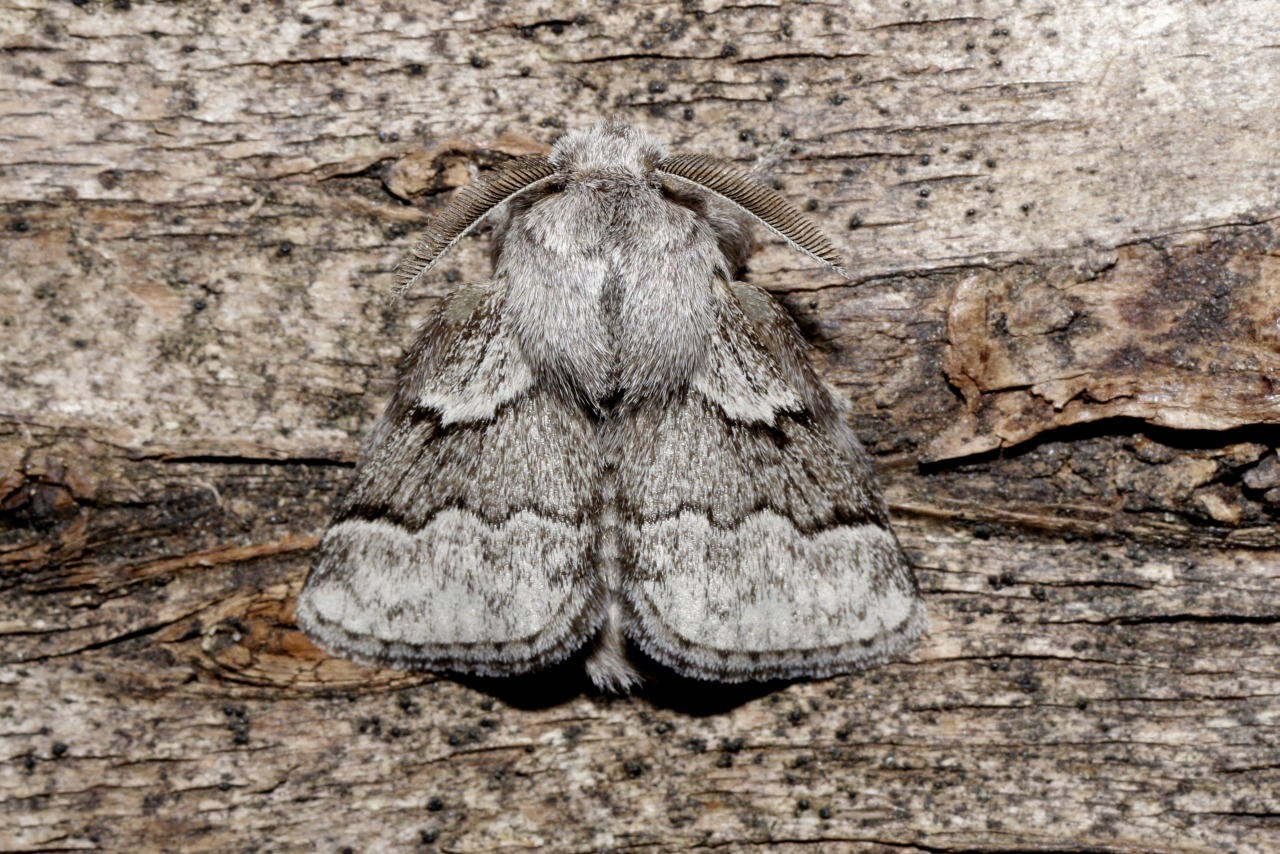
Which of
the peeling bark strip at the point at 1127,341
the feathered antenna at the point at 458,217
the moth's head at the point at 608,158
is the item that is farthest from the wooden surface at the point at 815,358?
the feathered antenna at the point at 458,217

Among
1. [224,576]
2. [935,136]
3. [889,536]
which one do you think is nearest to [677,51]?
[935,136]

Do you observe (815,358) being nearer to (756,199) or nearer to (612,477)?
(756,199)

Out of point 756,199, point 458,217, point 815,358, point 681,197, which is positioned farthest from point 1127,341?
point 458,217

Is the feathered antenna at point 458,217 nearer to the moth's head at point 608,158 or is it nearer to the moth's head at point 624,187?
the moth's head at point 624,187

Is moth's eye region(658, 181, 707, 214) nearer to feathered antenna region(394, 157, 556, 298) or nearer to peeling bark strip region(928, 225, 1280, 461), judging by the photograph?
feathered antenna region(394, 157, 556, 298)

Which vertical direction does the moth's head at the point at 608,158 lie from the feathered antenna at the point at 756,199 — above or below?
above

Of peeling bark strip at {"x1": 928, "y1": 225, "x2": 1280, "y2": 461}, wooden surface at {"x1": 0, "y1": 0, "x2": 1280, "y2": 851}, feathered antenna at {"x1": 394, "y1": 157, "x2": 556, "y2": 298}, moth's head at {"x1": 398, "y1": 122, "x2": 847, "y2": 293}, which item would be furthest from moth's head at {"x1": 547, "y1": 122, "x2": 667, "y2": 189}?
peeling bark strip at {"x1": 928, "y1": 225, "x2": 1280, "y2": 461}
